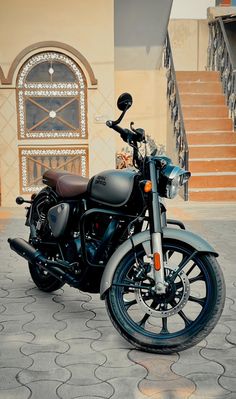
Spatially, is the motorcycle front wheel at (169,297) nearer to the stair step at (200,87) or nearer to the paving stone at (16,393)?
the paving stone at (16,393)

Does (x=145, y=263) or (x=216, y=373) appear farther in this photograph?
(x=145, y=263)

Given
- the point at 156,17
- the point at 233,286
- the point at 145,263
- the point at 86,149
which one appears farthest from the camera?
the point at 156,17

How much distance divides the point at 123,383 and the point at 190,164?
7.18m

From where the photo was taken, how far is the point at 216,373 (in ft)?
8.14

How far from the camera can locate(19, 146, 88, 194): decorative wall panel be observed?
28.5 ft

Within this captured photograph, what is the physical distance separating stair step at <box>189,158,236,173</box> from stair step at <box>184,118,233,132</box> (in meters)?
1.20

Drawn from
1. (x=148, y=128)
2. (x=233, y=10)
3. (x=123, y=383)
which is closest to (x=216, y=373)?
(x=123, y=383)

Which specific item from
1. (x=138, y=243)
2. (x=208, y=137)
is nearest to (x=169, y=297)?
(x=138, y=243)

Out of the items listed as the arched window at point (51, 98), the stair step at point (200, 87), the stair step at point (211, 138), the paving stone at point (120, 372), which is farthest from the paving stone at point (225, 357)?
the stair step at point (200, 87)

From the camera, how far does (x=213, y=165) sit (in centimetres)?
931

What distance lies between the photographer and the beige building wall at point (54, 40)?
27.5 ft

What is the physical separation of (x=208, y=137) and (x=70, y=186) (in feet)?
23.6

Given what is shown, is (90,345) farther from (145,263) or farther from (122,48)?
(122,48)

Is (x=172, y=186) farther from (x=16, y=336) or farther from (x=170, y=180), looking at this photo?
(x=16, y=336)
